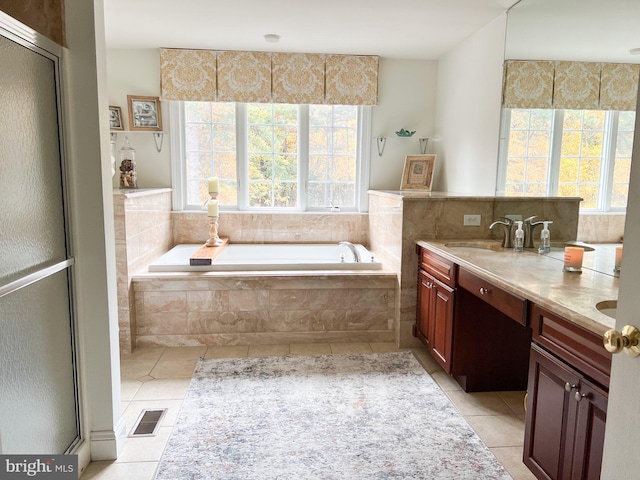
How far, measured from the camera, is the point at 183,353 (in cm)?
317

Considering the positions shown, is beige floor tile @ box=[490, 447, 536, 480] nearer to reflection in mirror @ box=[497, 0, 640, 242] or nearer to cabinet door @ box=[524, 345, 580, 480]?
cabinet door @ box=[524, 345, 580, 480]

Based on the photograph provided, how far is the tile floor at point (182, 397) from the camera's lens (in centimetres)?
196

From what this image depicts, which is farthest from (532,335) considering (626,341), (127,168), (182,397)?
(127,168)

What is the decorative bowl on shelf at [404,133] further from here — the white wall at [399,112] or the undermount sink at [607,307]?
the undermount sink at [607,307]

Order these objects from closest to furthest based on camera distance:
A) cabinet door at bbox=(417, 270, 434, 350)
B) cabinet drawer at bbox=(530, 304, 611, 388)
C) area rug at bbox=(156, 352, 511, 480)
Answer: cabinet drawer at bbox=(530, 304, 611, 388) → area rug at bbox=(156, 352, 511, 480) → cabinet door at bbox=(417, 270, 434, 350)

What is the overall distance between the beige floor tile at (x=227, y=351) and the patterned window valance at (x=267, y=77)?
217 centimetres

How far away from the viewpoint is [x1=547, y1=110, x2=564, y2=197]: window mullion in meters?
2.33

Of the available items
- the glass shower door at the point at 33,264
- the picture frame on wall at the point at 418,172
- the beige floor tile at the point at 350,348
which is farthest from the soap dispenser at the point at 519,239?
the glass shower door at the point at 33,264

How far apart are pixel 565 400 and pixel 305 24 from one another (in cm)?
287

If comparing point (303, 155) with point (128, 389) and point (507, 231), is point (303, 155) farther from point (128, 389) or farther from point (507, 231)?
point (128, 389)

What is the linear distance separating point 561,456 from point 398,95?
136 inches

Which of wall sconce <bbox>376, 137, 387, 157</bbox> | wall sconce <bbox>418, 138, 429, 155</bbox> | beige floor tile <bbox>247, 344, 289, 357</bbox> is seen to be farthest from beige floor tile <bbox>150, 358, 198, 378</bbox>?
wall sconce <bbox>418, 138, 429, 155</bbox>

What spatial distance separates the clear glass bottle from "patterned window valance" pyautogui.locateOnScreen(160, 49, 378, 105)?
0.59m

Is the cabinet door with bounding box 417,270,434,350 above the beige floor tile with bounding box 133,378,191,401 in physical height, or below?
above
